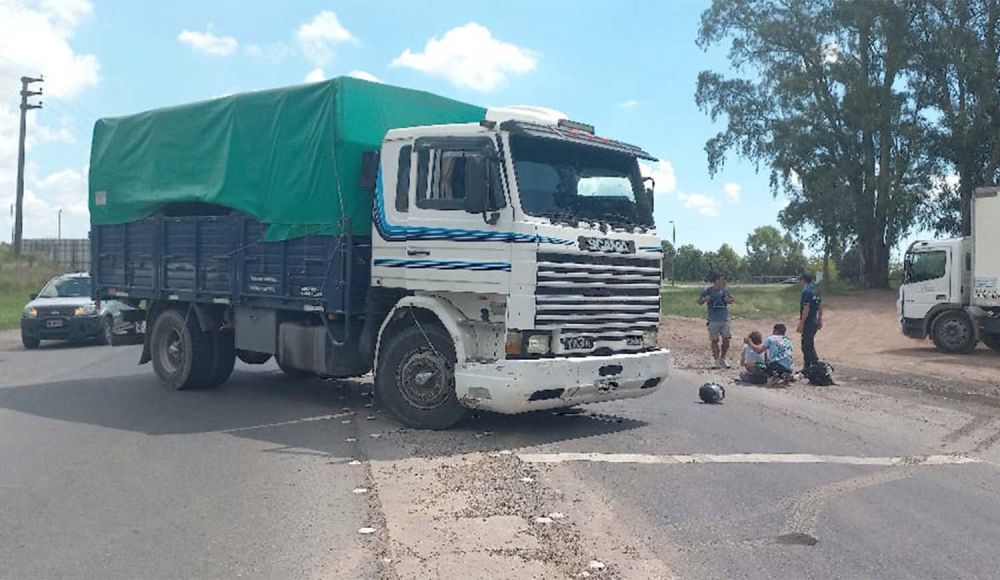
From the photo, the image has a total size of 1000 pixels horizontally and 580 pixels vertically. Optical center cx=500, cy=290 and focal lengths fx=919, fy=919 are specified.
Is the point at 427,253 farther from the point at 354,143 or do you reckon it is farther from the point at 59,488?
→ the point at 59,488

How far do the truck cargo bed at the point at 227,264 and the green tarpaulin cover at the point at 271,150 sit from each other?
0.70ft

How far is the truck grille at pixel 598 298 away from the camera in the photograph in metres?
8.56

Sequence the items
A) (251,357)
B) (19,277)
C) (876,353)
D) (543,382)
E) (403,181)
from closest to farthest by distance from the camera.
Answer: (543,382) < (403,181) < (251,357) < (876,353) < (19,277)

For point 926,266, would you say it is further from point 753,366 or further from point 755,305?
point 755,305

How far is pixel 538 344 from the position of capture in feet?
28.2

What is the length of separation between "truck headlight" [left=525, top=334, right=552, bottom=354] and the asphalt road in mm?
914

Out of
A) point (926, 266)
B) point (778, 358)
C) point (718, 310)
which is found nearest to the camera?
point (778, 358)

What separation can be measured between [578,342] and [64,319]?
1598 centimetres

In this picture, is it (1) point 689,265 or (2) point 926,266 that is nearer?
(2) point 926,266

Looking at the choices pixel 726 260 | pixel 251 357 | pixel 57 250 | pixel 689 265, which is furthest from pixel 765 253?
pixel 251 357

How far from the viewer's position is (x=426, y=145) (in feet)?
30.3

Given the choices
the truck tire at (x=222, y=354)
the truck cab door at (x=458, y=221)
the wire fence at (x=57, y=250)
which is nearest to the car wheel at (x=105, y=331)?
the truck tire at (x=222, y=354)

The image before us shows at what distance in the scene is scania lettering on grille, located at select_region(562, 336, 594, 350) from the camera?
8781mm

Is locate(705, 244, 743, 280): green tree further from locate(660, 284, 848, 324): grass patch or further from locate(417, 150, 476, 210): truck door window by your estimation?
locate(417, 150, 476, 210): truck door window
